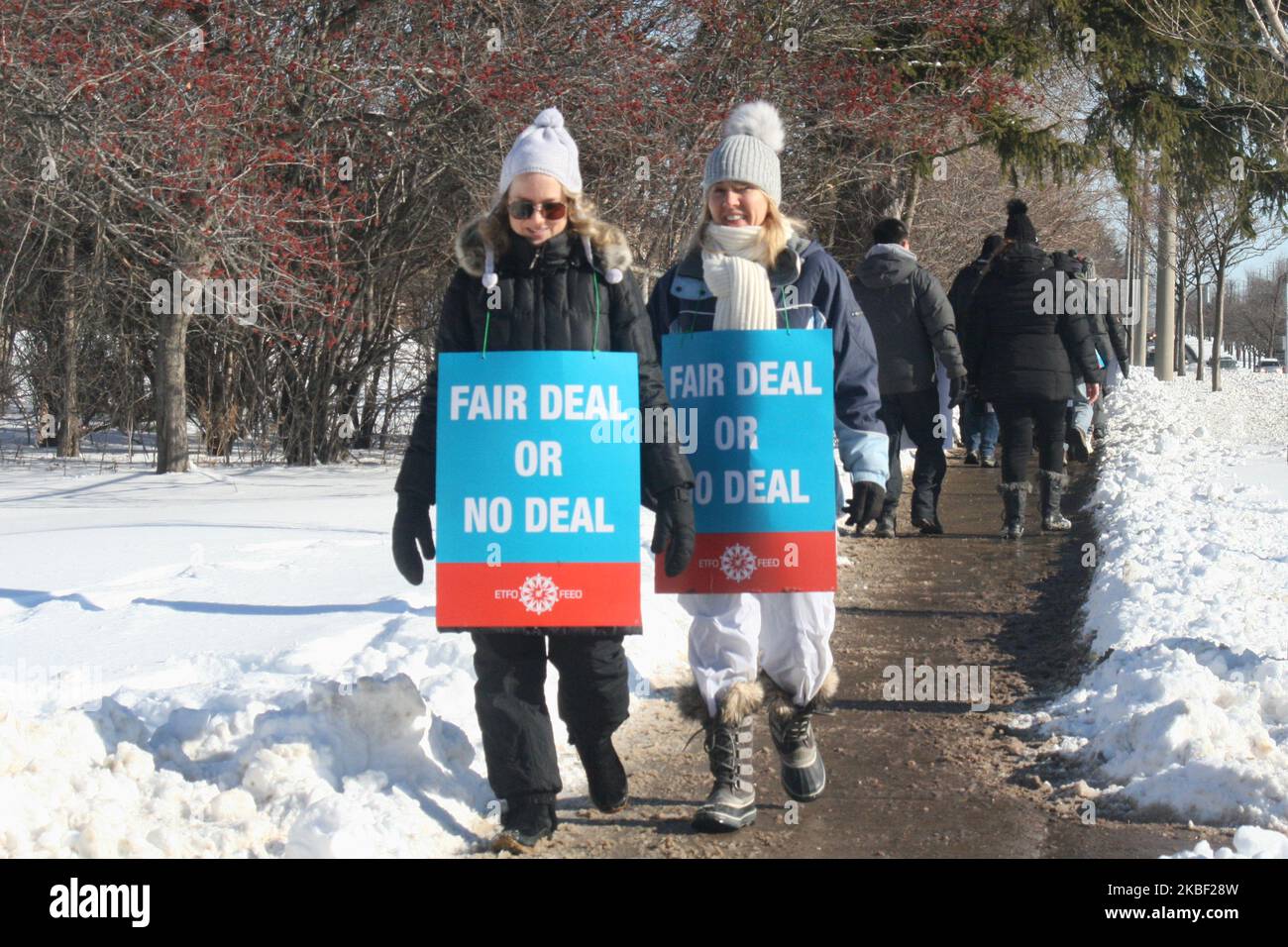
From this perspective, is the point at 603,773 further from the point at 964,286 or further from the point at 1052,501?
the point at 964,286

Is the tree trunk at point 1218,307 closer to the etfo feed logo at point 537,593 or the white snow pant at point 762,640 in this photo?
the white snow pant at point 762,640

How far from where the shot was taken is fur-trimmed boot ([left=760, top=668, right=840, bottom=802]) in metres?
4.56

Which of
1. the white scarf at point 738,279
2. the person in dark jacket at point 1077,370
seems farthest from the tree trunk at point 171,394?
the white scarf at point 738,279

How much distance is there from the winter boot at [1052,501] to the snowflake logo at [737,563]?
5.93 meters

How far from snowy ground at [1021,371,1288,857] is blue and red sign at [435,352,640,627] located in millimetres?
1802

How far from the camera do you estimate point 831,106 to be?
47.8 feet

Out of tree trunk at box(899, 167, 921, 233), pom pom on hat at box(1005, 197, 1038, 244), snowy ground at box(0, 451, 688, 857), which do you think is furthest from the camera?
tree trunk at box(899, 167, 921, 233)

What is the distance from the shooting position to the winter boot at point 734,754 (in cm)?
433

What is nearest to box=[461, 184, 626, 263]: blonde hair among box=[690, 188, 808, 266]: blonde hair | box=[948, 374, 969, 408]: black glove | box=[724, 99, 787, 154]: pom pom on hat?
box=[690, 188, 808, 266]: blonde hair

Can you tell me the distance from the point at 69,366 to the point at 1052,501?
946 cm

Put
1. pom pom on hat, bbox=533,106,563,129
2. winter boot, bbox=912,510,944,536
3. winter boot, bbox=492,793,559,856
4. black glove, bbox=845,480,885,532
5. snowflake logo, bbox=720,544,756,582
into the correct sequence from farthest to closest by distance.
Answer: winter boot, bbox=912,510,944,536, black glove, bbox=845,480,885,532, snowflake logo, bbox=720,544,756,582, pom pom on hat, bbox=533,106,563,129, winter boot, bbox=492,793,559,856

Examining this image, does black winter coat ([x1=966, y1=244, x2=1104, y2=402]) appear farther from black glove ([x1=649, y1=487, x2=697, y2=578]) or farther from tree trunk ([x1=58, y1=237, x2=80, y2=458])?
tree trunk ([x1=58, y1=237, x2=80, y2=458])

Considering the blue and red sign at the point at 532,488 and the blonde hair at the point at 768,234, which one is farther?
the blonde hair at the point at 768,234

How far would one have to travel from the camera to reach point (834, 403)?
468cm
